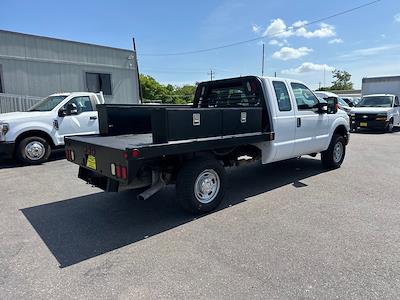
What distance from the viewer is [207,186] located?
14.9 feet

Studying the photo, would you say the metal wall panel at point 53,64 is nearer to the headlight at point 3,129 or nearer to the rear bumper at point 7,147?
the headlight at point 3,129

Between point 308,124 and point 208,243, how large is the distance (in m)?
3.63

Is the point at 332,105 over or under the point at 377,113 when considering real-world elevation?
over

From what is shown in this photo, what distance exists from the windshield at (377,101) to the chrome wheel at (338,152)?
34.4 ft

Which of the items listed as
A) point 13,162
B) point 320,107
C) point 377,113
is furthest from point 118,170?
point 377,113

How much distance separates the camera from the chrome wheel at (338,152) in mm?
7179

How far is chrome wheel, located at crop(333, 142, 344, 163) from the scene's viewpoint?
7179mm

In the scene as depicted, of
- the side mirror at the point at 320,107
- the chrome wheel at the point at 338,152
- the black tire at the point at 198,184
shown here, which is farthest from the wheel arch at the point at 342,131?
the black tire at the point at 198,184

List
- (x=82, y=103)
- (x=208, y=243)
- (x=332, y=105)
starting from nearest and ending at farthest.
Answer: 1. (x=208, y=243)
2. (x=332, y=105)
3. (x=82, y=103)

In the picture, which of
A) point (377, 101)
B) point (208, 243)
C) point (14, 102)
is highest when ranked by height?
point (14, 102)

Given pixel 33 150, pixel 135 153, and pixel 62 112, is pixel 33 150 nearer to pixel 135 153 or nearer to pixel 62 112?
pixel 62 112

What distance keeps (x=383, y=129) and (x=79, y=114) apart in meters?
13.8

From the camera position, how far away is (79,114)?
8.84 m

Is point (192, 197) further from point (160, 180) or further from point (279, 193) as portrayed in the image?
point (279, 193)
